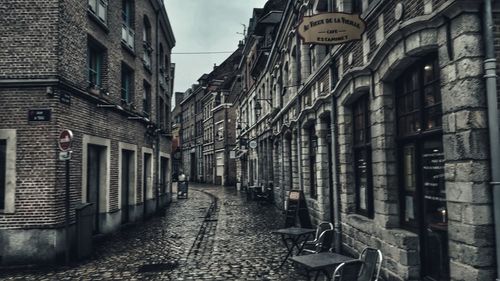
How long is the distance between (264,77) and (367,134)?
17018 millimetres

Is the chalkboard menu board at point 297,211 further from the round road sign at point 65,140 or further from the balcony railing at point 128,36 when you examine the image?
the balcony railing at point 128,36

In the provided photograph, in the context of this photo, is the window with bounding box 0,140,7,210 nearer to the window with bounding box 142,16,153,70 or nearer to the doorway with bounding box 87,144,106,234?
the doorway with bounding box 87,144,106,234

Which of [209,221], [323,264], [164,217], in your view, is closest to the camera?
[323,264]

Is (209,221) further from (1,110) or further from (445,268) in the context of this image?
(445,268)

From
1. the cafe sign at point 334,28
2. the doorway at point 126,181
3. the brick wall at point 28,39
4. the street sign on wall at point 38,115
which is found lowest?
the doorway at point 126,181

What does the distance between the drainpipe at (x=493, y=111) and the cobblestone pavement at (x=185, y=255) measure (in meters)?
3.92

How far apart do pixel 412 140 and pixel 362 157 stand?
2.32 m

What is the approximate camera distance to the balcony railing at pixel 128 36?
14634mm

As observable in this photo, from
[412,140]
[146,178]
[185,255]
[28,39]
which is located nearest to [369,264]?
[412,140]

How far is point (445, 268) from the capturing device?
5.44m

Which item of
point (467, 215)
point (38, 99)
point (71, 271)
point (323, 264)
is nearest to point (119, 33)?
point (38, 99)

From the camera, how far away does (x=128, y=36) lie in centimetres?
1521

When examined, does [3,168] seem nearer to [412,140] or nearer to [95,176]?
[95,176]

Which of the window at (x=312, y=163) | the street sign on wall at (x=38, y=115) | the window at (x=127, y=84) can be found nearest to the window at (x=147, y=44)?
Answer: the window at (x=127, y=84)
